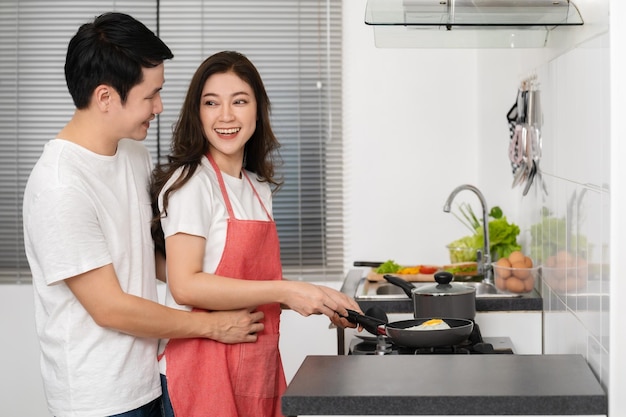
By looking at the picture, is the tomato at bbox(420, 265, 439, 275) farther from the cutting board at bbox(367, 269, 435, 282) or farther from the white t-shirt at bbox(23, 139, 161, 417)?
the white t-shirt at bbox(23, 139, 161, 417)

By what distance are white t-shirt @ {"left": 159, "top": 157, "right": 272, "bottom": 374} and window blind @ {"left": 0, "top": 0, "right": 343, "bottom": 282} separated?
206cm

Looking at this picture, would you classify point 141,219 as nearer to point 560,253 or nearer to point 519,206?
point 560,253

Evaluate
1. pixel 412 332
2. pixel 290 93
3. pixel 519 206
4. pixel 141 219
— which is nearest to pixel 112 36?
pixel 141 219

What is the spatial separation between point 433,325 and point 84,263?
2.64ft

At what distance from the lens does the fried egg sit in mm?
1936

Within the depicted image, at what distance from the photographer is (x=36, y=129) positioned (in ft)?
13.4

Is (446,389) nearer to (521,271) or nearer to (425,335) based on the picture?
(425,335)

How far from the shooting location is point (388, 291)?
2971mm

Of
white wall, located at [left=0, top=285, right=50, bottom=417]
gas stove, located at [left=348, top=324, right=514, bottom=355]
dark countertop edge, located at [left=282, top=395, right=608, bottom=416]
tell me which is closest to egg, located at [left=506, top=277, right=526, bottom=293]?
gas stove, located at [left=348, top=324, right=514, bottom=355]

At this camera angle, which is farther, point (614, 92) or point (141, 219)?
point (141, 219)

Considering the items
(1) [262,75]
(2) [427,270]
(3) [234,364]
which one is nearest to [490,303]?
(2) [427,270]

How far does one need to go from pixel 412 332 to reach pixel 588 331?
0.38 meters

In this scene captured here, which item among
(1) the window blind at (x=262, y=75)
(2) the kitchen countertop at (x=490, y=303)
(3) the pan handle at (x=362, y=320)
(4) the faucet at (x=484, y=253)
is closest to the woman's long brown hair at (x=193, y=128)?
(3) the pan handle at (x=362, y=320)

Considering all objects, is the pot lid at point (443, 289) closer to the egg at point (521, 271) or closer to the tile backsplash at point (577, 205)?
the tile backsplash at point (577, 205)
